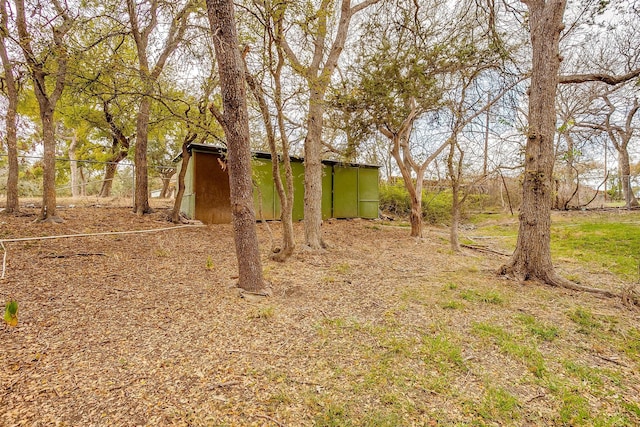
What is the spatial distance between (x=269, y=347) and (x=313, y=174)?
3915 millimetres

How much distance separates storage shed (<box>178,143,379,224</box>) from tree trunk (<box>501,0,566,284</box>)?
4728 millimetres

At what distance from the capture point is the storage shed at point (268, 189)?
8094 millimetres

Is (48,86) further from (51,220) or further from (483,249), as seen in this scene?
(483,249)

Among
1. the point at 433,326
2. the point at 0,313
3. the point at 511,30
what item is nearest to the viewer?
the point at 0,313

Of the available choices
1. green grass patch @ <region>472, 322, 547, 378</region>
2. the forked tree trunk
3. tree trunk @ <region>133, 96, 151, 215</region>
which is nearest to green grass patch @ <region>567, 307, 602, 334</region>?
green grass patch @ <region>472, 322, 547, 378</region>

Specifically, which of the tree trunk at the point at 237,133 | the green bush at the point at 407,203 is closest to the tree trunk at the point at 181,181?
the tree trunk at the point at 237,133

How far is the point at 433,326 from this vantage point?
269 cm

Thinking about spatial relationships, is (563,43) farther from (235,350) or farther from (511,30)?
(235,350)

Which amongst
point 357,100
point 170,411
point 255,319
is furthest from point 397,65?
point 170,411

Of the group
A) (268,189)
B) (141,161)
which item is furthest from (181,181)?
(268,189)

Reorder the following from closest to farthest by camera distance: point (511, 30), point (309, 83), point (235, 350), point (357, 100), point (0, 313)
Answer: point (235, 350) < point (0, 313) < point (309, 83) < point (511, 30) < point (357, 100)

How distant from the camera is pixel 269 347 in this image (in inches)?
89.6

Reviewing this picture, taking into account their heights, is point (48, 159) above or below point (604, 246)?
above

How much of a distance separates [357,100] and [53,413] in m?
6.62
